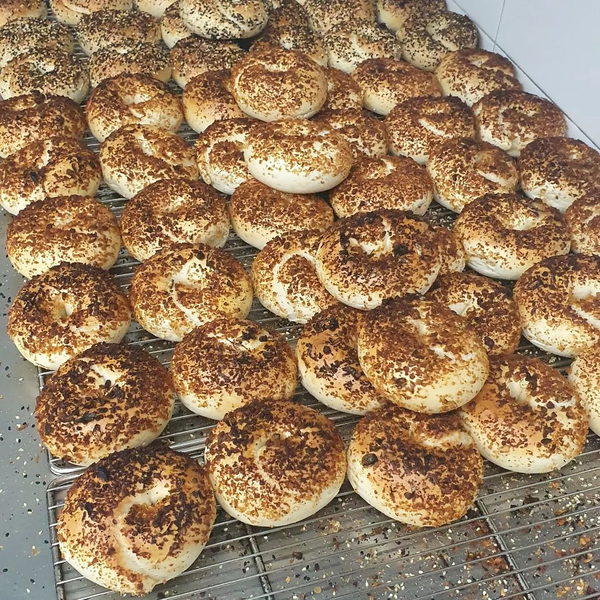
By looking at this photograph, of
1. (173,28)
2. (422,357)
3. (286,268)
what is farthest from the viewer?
(173,28)

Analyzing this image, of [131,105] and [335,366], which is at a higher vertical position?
[335,366]

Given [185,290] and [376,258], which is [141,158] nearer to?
[185,290]

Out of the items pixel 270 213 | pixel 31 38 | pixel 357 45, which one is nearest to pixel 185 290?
pixel 270 213

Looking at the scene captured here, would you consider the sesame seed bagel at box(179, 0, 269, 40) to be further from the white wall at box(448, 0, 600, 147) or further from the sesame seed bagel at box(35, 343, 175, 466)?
the sesame seed bagel at box(35, 343, 175, 466)

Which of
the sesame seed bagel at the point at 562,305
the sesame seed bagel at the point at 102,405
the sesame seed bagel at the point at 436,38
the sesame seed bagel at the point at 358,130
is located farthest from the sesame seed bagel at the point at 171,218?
the sesame seed bagel at the point at 436,38

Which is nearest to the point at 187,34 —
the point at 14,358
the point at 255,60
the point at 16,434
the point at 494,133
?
the point at 255,60

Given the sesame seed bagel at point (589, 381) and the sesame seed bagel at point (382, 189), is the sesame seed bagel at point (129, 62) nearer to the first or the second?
the sesame seed bagel at point (382, 189)

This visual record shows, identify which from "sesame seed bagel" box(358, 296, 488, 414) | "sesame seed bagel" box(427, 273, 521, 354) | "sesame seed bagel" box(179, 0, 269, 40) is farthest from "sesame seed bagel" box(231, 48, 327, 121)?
"sesame seed bagel" box(358, 296, 488, 414)
